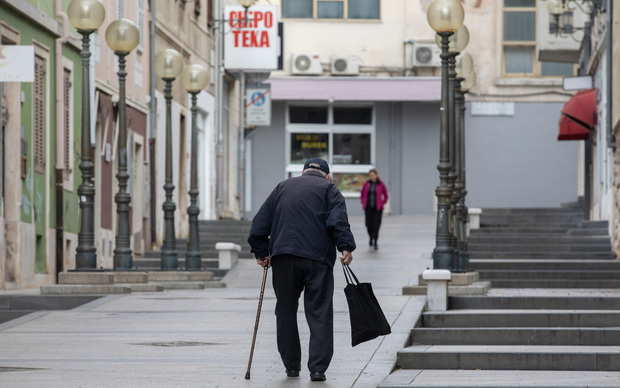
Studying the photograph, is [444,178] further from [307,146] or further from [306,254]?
[307,146]

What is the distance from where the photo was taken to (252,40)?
129 feet

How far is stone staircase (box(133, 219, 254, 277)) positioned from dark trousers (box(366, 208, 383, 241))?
2.52 meters

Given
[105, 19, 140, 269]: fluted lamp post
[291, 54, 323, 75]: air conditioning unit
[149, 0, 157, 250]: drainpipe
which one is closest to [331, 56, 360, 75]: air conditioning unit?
[291, 54, 323, 75]: air conditioning unit

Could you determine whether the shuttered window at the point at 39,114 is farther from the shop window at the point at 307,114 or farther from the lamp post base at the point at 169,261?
the shop window at the point at 307,114

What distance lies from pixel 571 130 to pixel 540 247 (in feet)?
26.6

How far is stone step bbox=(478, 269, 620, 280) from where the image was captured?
2297cm

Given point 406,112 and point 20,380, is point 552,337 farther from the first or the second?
point 406,112

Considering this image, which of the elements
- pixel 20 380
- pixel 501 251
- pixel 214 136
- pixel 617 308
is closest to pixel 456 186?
pixel 617 308

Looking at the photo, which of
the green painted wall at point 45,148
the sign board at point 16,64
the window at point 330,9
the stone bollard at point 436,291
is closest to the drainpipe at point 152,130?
the green painted wall at point 45,148

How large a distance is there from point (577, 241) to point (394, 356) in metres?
17.3

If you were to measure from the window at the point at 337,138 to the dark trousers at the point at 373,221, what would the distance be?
49.1 ft

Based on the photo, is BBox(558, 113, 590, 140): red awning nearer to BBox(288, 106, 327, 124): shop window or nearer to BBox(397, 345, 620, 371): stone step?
BBox(288, 106, 327, 124): shop window

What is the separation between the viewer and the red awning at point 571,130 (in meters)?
36.0

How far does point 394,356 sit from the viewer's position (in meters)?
12.2
